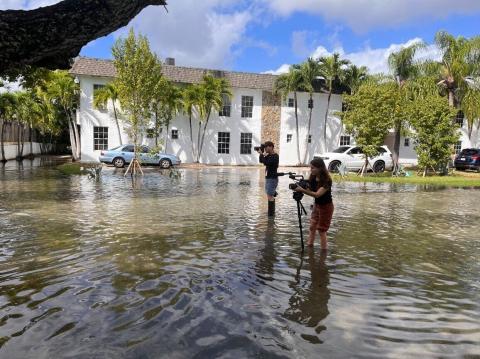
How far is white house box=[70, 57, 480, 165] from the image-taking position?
1153 inches

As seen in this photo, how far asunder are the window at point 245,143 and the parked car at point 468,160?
49.5ft

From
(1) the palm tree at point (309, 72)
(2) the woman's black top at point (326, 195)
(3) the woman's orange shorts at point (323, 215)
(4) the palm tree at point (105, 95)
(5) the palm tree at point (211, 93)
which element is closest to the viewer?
(2) the woman's black top at point (326, 195)

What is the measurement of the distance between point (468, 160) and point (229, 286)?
29.2 m

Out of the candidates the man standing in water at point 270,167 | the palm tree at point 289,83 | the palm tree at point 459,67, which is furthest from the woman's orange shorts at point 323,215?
the palm tree at point 289,83

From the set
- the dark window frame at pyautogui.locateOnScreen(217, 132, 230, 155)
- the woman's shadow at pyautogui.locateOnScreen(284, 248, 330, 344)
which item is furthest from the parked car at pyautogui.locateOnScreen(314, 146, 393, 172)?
the woman's shadow at pyautogui.locateOnScreen(284, 248, 330, 344)

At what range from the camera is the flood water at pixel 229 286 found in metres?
3.82

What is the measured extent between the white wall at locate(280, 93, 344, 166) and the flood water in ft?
78.1

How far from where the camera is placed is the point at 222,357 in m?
3.55

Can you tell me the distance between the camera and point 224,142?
3278cm

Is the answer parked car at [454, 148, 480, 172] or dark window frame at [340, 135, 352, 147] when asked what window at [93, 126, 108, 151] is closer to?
dark window frame at [340, 135, 352, 147]

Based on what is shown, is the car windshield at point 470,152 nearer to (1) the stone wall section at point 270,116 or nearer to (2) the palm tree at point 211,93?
(1) the stone wall section at point 270,116

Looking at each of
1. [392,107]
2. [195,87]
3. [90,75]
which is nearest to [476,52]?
[392,107]

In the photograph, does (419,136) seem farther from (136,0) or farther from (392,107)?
(136,0)

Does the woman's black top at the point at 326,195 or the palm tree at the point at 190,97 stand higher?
the palm tree at the point at 190,97
